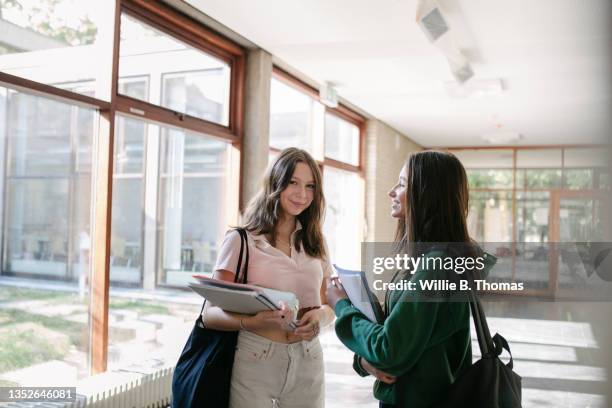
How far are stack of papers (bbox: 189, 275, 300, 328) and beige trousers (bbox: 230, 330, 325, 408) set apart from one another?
0.46 feet

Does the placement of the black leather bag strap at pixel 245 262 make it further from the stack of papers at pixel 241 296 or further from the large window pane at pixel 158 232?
the large window pane at pixel 158 232

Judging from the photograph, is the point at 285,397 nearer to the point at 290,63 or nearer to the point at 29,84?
the point at 29,84

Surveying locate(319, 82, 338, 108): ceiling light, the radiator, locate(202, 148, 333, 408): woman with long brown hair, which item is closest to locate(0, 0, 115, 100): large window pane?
the radiator

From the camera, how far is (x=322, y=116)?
22.7ft

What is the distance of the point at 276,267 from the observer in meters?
1.77

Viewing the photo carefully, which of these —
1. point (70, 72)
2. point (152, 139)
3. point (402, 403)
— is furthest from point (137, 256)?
point (402, 403)

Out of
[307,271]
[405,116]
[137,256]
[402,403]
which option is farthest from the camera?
[405,116]

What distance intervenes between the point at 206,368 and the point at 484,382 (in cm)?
83

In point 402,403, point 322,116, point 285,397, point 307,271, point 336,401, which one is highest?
point 322,116

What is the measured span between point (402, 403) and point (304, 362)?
51cm

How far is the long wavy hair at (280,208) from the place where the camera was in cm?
182

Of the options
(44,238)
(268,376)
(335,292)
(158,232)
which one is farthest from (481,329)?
(158,232)

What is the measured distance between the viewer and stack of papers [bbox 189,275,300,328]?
151 centimetres

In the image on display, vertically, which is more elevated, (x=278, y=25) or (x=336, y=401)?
(x=278, y=25)
